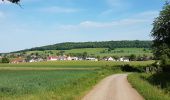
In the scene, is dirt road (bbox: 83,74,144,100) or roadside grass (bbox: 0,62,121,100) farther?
dirt road (bbox: 83,74,144,100)

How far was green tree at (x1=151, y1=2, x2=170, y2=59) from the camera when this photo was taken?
83.0 metres

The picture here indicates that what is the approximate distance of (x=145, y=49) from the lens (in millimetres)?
199375

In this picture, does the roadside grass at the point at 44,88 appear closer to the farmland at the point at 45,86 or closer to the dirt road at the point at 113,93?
the farmland at the point at 45,86

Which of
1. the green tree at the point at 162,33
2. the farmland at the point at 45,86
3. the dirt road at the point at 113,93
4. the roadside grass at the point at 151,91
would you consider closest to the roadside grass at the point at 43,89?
the farmland at the point at 45,86

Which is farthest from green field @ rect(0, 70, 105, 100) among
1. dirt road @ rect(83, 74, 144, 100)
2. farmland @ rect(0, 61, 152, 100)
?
dirt road @ rect(83, 74, 144, 100)

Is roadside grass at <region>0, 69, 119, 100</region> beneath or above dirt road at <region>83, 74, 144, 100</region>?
above

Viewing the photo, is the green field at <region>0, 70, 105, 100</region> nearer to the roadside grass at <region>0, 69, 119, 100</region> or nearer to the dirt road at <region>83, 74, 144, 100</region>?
the roadside grass at <region>0, 69, 119, 100</region>

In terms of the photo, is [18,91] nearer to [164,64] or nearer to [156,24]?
[164,64]

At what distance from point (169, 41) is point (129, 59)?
101m

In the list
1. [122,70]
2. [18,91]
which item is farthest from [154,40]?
[18,91]

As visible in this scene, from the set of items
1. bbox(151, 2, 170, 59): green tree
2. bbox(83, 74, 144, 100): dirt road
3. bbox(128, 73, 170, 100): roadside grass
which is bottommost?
bbox(83, 74, 144, 100): dirt road

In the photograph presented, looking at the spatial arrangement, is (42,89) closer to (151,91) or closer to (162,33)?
(151,91)

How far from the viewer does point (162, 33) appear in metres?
85.4

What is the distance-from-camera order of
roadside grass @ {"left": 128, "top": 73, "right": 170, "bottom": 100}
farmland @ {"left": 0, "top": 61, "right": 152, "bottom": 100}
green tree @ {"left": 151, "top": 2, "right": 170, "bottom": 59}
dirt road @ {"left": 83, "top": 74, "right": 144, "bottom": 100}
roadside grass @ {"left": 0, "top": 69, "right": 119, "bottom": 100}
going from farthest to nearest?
green tree @ {"left": 151, "top": 2, "right": 170, "bottom": 59} < dirt road @ {"left": 83, "top": 74, "right": 144, "bottom": 100} < farmland @ {"left": 0, "top": 61, "right": 152, "bottom": 100} < roadside grass @ {"left": 0, "top": 69, "right": 119, "bottom": 100} < roadside grass @ {"left": 128, "top": 73, "right": 170, "bottom": 100}
